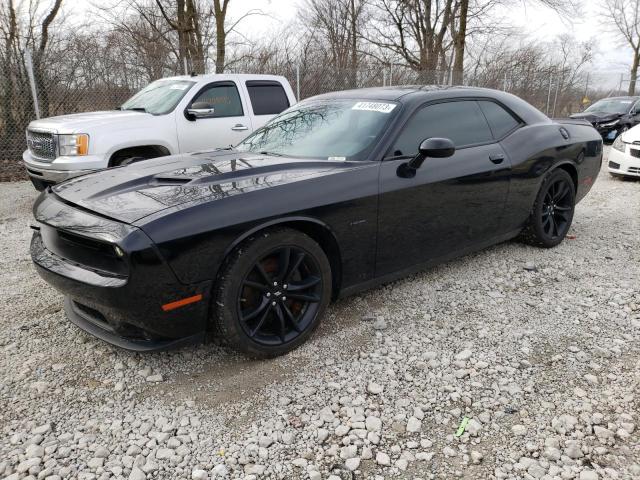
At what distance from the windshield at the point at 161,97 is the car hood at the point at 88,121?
0.85ft

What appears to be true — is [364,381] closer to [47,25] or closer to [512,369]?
[512,369]

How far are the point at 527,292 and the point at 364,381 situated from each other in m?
1.81

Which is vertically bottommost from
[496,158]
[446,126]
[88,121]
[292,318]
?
[292,318]

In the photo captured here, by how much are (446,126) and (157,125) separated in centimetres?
387

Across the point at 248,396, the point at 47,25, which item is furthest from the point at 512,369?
the point at 47,25

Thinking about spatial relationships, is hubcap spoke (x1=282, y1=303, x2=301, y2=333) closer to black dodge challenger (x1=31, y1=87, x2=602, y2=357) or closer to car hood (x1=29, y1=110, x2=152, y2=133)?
black dodge challenger (x1=31, y1=87, x2=602, y2=357)

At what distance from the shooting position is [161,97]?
6.61m

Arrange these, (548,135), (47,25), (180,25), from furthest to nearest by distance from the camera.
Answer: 1. (180,25)
2. (47,25)
3. (548,135)

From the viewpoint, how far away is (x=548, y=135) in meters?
4.45

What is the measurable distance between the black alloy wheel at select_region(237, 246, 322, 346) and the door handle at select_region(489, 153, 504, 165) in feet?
6.27

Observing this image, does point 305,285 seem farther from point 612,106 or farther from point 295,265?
point 612,106

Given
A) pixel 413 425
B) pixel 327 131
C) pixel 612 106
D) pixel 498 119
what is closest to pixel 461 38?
pixel 612 106

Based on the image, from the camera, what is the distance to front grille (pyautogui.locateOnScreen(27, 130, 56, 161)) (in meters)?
5.64

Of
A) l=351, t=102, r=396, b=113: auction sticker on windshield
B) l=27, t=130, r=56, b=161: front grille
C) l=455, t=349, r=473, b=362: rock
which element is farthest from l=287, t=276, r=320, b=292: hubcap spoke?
l=27, t=130, r=56, b=161: front grille
